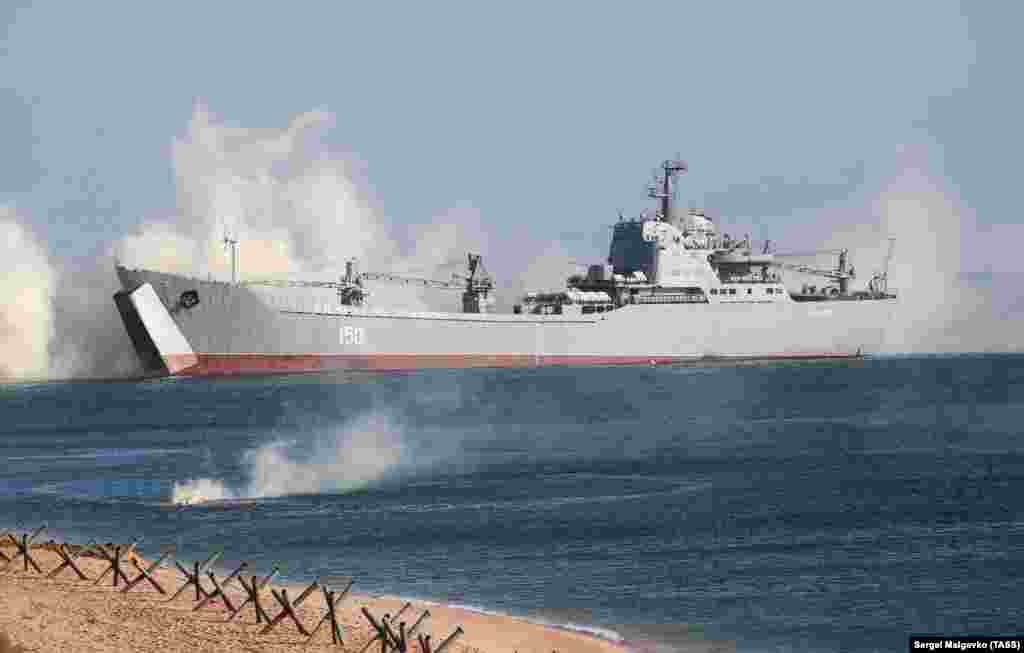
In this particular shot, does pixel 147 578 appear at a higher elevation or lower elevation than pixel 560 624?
higher

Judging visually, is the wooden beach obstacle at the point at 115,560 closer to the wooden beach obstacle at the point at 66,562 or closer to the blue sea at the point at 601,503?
the wooden beach obstacle at the point at 66,562

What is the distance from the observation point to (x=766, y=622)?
1268 inches

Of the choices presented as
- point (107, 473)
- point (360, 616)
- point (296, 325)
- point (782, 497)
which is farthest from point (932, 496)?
point (296, 325)

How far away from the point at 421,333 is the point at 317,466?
230 ft

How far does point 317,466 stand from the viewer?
208 ft

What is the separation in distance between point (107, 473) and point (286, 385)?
2846 inches

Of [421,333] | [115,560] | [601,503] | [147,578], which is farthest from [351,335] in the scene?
[147,578]

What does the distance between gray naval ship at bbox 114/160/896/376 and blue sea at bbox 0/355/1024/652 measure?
21646 millimetres

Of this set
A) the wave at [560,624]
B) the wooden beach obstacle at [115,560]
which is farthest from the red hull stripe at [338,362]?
the wave at [560,624]

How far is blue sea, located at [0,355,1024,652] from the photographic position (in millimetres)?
34500

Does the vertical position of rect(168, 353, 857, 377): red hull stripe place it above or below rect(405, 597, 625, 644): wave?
above

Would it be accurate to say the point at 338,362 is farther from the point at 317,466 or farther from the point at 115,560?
the point at 115,560

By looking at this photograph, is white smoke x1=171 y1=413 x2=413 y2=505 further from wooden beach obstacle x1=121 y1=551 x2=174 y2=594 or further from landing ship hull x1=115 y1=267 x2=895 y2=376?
landing ship hull x1=115 y1=267 x2=895 y2=376

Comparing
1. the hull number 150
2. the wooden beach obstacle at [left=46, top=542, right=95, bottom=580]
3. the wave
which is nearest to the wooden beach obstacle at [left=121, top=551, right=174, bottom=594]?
the wooden beach obstacle at [left=46, top=542, right=95, bottom=580]
